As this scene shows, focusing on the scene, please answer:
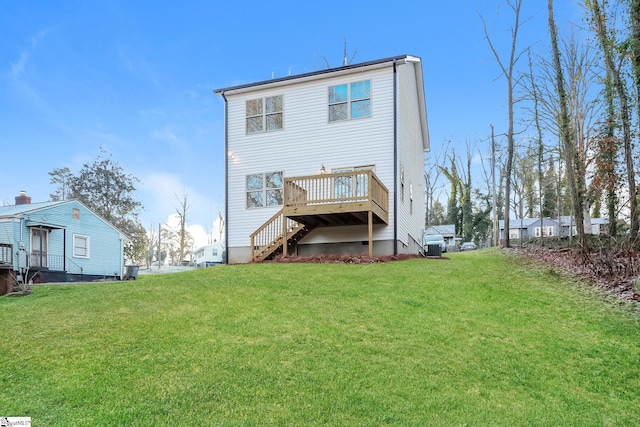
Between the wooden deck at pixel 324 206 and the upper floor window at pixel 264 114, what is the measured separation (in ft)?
8.43

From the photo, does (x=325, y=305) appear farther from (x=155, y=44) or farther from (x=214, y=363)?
(x=155, y=44)

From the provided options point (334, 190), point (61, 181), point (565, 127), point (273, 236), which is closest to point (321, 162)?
point (334, 190)

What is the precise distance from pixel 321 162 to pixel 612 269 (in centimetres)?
872

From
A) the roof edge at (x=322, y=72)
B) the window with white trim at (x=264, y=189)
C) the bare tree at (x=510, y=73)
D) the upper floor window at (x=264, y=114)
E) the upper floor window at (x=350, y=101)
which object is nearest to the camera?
the roof edge at (x=322, y=72)

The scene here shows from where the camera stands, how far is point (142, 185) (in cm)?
3844

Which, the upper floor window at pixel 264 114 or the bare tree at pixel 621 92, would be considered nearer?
the bare tree at pixel 621 92

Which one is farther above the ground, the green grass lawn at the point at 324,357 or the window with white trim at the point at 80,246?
the window with white trim at the point at 80,246

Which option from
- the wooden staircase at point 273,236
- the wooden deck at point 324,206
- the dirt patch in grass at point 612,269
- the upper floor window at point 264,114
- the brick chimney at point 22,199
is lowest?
the dirt patch in grass at point 612,269

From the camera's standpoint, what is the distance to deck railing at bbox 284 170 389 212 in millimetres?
12773

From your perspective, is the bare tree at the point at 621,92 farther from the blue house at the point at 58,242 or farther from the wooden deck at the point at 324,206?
the blue house at the point at 58,242

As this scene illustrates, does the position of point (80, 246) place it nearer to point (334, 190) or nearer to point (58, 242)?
point (58, 242)

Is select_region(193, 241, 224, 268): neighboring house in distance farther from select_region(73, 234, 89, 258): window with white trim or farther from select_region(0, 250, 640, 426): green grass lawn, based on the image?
select_region(0, 250, 640, 426): green grass lawn

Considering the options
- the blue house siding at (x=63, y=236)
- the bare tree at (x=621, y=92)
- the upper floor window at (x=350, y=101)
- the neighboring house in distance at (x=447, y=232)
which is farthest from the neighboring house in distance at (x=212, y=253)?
the bare tree at (x=621, y=92)

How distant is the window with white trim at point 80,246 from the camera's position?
22372 millimetres
